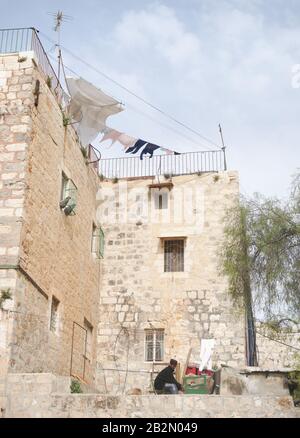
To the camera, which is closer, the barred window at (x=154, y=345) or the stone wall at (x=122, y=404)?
the stone wall at (x=122, y=404)

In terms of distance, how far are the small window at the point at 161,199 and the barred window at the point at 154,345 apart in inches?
140

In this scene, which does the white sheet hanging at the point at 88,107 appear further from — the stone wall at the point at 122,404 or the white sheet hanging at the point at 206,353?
the stone wall at the point at 122,404

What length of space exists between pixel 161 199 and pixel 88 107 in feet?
11.5

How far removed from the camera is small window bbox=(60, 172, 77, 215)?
14.1 metres

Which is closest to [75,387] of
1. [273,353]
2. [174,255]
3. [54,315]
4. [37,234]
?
[54,315]

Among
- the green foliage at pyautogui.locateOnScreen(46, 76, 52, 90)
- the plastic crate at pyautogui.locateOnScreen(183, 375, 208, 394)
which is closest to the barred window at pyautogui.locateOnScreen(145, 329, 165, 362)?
the plastic crate at pyautogui.locateOnScreen(183, 375, 208, 394)

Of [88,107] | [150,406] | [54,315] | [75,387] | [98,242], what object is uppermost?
[88,107]

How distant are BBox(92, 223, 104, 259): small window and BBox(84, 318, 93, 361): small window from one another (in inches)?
79.8

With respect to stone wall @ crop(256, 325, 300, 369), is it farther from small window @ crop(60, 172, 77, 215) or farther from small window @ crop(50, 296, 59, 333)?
small window @ crop(60, 172, 77, 215)

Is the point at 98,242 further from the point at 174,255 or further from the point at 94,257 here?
the point at 174,255

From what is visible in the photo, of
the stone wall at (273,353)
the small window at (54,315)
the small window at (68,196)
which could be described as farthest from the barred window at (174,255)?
the small window at (54,315)

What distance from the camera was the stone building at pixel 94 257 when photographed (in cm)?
1202

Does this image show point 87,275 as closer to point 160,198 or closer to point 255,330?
point 160,198

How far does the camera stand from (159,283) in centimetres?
1659
